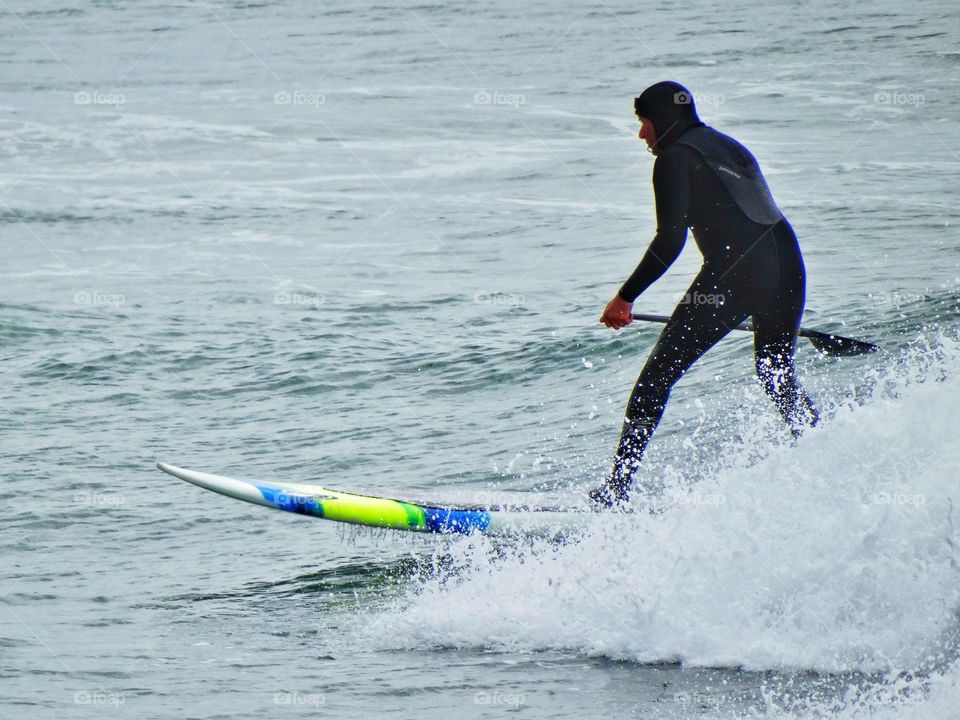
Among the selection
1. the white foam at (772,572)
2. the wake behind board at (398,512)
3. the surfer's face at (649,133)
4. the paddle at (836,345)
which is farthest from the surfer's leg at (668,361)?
the paddle at (836,345)

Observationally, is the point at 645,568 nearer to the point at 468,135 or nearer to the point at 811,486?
the point at 811,486

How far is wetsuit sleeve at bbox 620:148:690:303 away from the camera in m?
5.38

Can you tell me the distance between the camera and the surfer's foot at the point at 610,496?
561 cm

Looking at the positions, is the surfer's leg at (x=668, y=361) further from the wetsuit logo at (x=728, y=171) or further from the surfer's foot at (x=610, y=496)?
the wetsuit logo at (x=728, y=171)

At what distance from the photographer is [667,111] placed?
544 centimetres

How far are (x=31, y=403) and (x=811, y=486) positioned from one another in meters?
6.23

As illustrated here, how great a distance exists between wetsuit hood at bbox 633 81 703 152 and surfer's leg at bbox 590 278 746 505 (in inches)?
23.7

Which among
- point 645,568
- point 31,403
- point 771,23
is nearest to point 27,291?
point 31,403

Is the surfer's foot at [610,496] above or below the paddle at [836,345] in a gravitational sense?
below

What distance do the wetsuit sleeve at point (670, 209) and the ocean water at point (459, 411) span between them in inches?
34.4

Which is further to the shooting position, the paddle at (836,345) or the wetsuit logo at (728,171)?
the paddle at (836,345)

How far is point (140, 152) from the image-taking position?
69.2 feet

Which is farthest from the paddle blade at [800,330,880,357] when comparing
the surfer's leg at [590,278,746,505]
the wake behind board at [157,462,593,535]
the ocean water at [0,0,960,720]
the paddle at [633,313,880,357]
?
the wake behind board at [157,462,593,535]

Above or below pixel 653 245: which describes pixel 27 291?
below
